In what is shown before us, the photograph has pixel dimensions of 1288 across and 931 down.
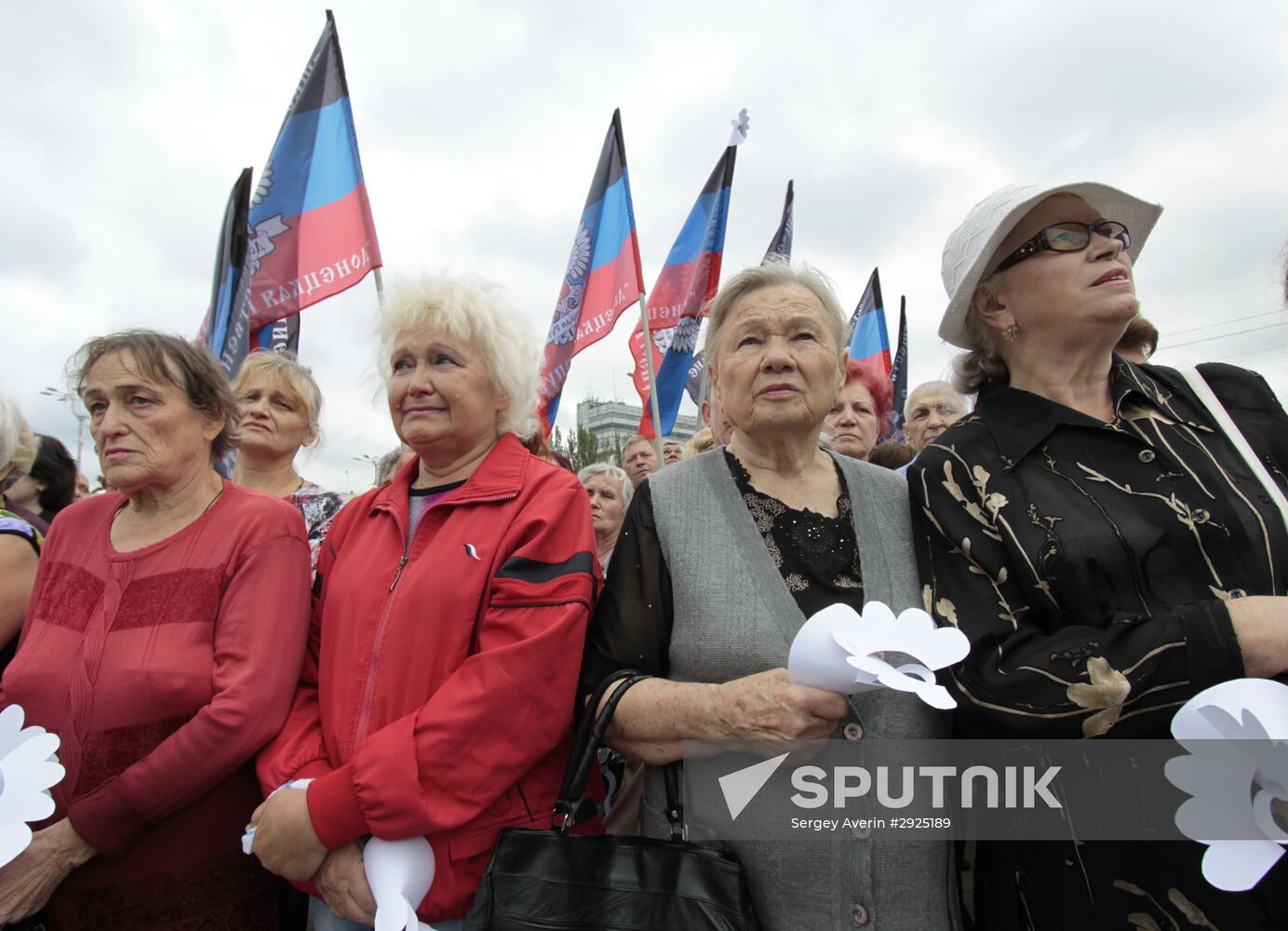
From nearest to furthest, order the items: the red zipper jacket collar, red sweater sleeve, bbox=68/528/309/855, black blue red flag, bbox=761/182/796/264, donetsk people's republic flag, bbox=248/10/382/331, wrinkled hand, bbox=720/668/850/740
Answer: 1. wrinkled hand, bbox=720/668/850/740
2. red sweater sleeve, bbox=68/528/309/855
3. the red zipper jacket collar
4. donetsk people's republic flag, bbox=248/10/382/331
5. black blue red flag, bbox=761/182/796/264

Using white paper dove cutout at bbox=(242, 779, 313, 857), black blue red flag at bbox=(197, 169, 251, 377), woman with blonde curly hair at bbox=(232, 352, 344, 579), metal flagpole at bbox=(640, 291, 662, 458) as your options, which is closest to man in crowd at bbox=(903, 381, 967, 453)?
metal flagpole at bbox=(640, 291, 662, 458)

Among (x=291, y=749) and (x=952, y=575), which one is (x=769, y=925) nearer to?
(x=952, y=575)

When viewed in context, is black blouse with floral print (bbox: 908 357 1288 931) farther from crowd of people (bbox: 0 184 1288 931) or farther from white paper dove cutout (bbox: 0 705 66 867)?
white paper dove cutout (bbox: 0 705 66 867)

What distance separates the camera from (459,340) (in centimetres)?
213

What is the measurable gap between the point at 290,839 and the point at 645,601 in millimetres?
951

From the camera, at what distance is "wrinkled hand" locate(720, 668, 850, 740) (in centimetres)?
148

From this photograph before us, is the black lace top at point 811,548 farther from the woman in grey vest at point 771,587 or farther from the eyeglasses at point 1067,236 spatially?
the eyeglasses at point 1067,236

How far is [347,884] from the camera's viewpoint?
1680 millimetres

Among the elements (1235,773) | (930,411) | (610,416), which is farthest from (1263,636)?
(610,416)

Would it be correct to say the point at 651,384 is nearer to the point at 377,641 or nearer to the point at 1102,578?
the point at 377,641

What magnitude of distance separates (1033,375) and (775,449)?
0.66 metres

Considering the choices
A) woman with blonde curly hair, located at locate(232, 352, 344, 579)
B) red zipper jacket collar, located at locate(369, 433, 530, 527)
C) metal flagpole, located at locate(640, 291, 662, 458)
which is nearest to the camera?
red zipper jacket collar, located at locate(369, 433, 530, 527)

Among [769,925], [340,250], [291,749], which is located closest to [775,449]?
[769,925]

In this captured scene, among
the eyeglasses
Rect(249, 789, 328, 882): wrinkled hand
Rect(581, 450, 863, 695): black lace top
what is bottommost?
Rect(249, 789, 328, 882): wrinkled hand
